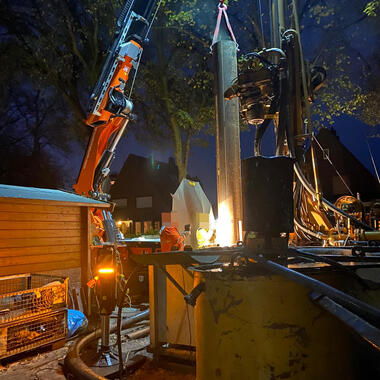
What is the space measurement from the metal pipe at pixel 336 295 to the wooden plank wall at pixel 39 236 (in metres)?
7.02

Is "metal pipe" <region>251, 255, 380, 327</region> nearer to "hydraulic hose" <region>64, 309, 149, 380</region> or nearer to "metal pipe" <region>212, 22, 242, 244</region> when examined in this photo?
"hydraulic hose" <region>64, 309, 149, 380</region>

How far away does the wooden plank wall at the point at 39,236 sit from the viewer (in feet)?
24.6

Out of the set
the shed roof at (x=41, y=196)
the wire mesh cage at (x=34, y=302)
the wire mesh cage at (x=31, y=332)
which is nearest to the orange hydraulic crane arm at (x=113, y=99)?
the shed roof at (x=41, y=196)

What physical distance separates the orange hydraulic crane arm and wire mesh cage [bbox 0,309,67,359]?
415 centimetres

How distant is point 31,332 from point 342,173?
105 ft

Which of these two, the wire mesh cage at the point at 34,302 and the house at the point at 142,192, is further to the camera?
the house at the point at 142,192

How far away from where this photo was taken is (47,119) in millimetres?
28688

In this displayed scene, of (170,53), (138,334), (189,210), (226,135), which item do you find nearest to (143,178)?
(170,53)

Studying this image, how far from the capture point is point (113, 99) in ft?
27.7

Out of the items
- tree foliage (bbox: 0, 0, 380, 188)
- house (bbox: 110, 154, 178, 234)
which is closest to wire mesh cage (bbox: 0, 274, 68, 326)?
tree foliage (bbox: 0, 0, 380, 188)

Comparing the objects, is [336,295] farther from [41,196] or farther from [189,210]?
[189,210]

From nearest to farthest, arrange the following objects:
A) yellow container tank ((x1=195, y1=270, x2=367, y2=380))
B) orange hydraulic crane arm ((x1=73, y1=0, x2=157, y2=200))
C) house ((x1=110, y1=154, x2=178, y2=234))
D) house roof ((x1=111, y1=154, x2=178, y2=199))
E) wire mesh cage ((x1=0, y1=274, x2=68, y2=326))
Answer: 1. yellow container tank ((x1=195, y1=270, x2=367, y2=380))
2. wire mesh cage ((x1=0, y1=274, x2=68, y2=326))
3. orange hydraulic crane arm ((x1=73, y1=0, x2=157, y2=200))
4. house ((x1=110, y1=154, x2=178, y2=234))
5. house roof ((x1=111, y1=154, x2=178, y2=199))

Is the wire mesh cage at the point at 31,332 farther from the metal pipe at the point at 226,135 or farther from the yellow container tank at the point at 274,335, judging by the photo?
the yellow container tank at the point at 274,335

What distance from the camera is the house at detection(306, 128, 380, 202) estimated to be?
31156 millimetres
